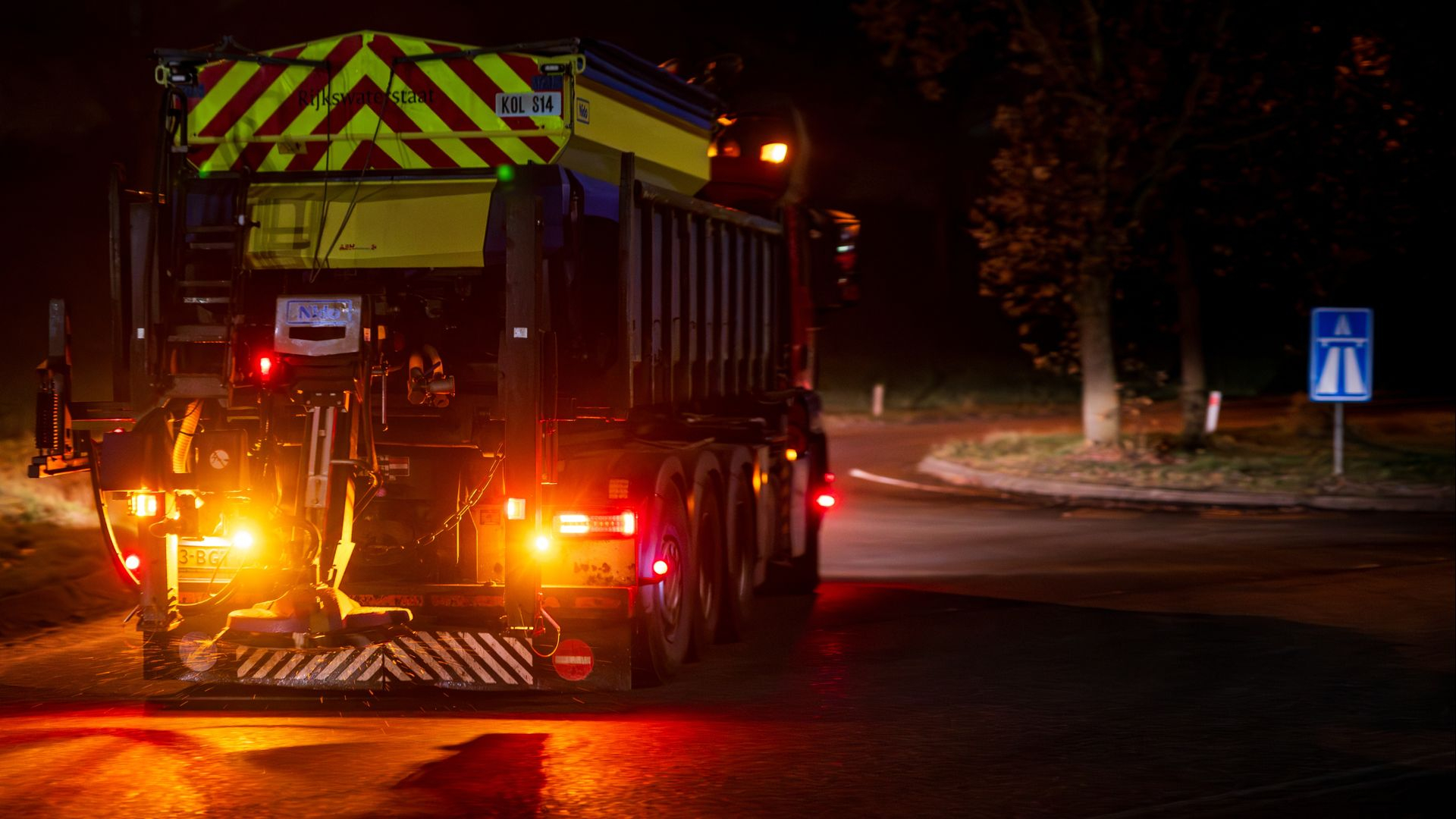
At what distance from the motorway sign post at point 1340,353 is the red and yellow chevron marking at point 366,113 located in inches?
663

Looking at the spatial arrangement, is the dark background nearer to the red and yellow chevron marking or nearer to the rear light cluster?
the red and yellow chevron marking

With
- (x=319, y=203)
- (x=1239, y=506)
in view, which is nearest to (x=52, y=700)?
(x=319, y=203)

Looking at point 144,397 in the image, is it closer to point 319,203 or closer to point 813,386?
point 319,203

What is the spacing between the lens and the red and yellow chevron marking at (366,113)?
9930 mm

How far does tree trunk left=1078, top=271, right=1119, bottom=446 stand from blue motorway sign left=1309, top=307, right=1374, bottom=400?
421 cm

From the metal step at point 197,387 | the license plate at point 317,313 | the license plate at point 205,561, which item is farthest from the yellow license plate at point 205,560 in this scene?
the license plate at point 317,313

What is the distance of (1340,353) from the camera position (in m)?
24.4

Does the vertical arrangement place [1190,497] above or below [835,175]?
below

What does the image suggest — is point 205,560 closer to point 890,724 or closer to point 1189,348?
point 890,724

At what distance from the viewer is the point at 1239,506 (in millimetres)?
21922

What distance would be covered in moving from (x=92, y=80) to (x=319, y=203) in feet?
91.5

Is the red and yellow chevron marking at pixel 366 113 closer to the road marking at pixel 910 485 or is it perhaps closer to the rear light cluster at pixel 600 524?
the rear light cluster at pixel 600 524

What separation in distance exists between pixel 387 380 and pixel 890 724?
3.14 m

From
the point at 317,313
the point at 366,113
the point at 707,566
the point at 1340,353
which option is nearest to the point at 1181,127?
the point at 1340,353
